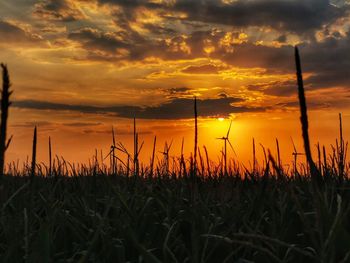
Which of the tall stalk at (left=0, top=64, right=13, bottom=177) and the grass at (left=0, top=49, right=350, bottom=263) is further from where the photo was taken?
the tall stalk at (left=0, top=64, right=13, bottom=177)

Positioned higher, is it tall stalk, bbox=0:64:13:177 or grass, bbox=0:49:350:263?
tall stalk, bbox=0:64:13:177

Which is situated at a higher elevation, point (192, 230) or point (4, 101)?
point (4, 101)

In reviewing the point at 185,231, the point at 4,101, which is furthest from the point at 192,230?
the point at 4,101

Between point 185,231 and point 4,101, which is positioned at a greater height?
point 4,101

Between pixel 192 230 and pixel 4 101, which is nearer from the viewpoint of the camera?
pixel 192 230

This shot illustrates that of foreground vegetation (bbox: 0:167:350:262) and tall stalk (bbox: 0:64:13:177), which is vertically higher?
tall stalk (bbox: 0:64:13:177)

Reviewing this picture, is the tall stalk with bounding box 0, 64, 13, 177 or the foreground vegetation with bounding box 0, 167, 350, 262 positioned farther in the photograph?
the tall stalk with bounding box 0, 64, 13, 177

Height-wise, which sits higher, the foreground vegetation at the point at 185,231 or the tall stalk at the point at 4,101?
the tall stalk at the point at 4,101

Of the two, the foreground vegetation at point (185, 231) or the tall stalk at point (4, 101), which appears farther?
the tall stalk at point (4, 101)

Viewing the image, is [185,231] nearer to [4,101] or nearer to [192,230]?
[192,230]

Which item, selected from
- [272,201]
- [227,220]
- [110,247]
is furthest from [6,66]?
[272,201]

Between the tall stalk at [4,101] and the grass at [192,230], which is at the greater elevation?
the tall stalk at [4,101]

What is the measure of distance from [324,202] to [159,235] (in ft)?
4.42

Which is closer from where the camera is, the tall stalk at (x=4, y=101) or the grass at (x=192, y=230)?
the grass at (x=192, y=230)
